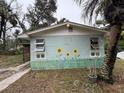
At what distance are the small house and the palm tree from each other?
513 centimetres

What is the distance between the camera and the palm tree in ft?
42.1

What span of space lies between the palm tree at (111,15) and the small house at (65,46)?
513 centimetres

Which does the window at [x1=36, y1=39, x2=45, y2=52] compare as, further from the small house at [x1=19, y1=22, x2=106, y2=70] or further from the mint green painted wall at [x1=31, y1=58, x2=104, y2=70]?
the mint green painted wall at [x1=31, y1=58, x2=104, y2=70]

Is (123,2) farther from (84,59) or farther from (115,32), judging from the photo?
(84,59)

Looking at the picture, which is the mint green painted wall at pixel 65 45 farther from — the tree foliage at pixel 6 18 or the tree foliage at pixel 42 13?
the tree foliage at pixel 42 13

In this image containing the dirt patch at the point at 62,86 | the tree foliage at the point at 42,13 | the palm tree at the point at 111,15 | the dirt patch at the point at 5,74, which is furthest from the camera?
the tree foliage at the point at 42,13

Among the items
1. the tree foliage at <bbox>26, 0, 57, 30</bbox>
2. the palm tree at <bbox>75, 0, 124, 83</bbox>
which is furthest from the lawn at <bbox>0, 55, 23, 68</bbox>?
the tree foliage at <bbox>26, 0, 57, 30</bbox>

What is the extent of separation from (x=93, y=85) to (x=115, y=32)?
3.21 meters

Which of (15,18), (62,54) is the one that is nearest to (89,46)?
(62,54)

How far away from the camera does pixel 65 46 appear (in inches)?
748

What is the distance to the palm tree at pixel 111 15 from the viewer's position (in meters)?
12.8

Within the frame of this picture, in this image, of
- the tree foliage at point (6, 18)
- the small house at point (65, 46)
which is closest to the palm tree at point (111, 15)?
the small house at point (65, 46)

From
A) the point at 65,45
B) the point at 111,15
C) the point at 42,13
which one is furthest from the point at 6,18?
the point at 111,15

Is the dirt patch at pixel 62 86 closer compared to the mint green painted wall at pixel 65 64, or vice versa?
the dirt patch at pixel 62 86
